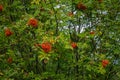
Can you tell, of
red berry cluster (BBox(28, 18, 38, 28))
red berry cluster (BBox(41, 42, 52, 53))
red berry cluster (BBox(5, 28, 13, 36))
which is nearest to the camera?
red berry cluster (BBox(41, 42, 52, 53))

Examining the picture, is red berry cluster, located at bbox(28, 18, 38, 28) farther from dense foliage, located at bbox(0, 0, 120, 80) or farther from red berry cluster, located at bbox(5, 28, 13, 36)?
red berry cluster, located at bbox(5, 28, 13, 36)

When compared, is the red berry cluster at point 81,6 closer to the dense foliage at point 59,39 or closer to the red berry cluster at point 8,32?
the dense foliage at point 59,39

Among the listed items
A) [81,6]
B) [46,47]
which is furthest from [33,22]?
[81,6]

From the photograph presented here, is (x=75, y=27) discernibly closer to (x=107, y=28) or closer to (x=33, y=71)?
(x=107, y=28)

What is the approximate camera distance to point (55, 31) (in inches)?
291

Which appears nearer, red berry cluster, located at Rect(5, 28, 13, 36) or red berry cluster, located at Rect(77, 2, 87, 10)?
red berry cluster, located at Rect(5, 28, 13, 36)

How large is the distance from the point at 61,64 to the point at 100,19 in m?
1.87

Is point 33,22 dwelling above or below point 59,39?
above

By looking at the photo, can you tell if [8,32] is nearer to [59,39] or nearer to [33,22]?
[33,22]

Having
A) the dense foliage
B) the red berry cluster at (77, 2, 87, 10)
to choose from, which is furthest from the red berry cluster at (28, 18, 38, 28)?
the red berry cluster at (77, 2, 87, 10)

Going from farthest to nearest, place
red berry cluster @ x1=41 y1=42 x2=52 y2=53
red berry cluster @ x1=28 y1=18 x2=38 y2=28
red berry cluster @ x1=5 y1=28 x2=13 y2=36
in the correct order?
red berry cluster @ x1=5 y1=28 x2=13 y2=36 → red berry cluster @ x1=28 y1=18 x2=38 y2=28 → red berry cluster @ x1=41 y1=42 x2=52 y2=53

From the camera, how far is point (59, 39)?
626cm

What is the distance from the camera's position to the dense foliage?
6.87 metres

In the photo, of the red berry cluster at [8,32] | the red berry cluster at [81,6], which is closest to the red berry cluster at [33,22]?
the red berry cluster at [8,32]
